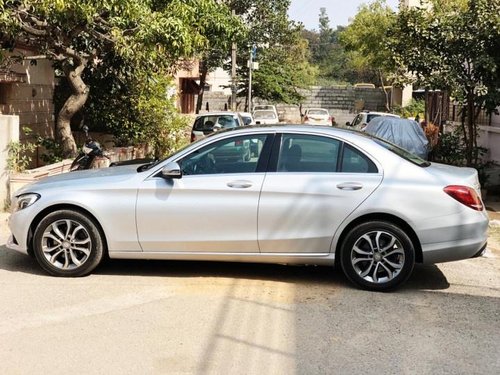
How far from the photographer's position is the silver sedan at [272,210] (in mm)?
5902

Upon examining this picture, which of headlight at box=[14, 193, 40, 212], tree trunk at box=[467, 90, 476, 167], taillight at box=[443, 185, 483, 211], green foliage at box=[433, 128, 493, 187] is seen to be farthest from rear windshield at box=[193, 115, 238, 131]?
taillight at box=[443, 185, 483, 211]

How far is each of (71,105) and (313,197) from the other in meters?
8.08

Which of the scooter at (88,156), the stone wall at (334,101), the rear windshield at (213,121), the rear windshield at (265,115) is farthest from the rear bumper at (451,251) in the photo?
the stone wall at (334,101)

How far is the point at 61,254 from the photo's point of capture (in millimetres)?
6270

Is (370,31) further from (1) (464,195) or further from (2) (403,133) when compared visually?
(1) (464,195)

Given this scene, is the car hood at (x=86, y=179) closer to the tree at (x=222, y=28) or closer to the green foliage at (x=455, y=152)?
the tree at (x=222, y=28)

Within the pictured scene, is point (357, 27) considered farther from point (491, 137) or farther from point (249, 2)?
point (491, 137)

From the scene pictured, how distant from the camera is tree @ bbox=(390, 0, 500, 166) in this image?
11.6m

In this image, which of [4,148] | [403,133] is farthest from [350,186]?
[403,133]

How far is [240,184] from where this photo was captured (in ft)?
19.9

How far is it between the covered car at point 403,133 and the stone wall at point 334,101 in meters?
36.4

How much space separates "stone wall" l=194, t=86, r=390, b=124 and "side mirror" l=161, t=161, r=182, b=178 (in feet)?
153

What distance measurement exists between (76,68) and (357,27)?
3324 centimetres

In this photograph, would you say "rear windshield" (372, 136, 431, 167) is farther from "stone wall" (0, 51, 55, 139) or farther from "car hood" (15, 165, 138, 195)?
"stone wall" (0, 51, 55, 139)
